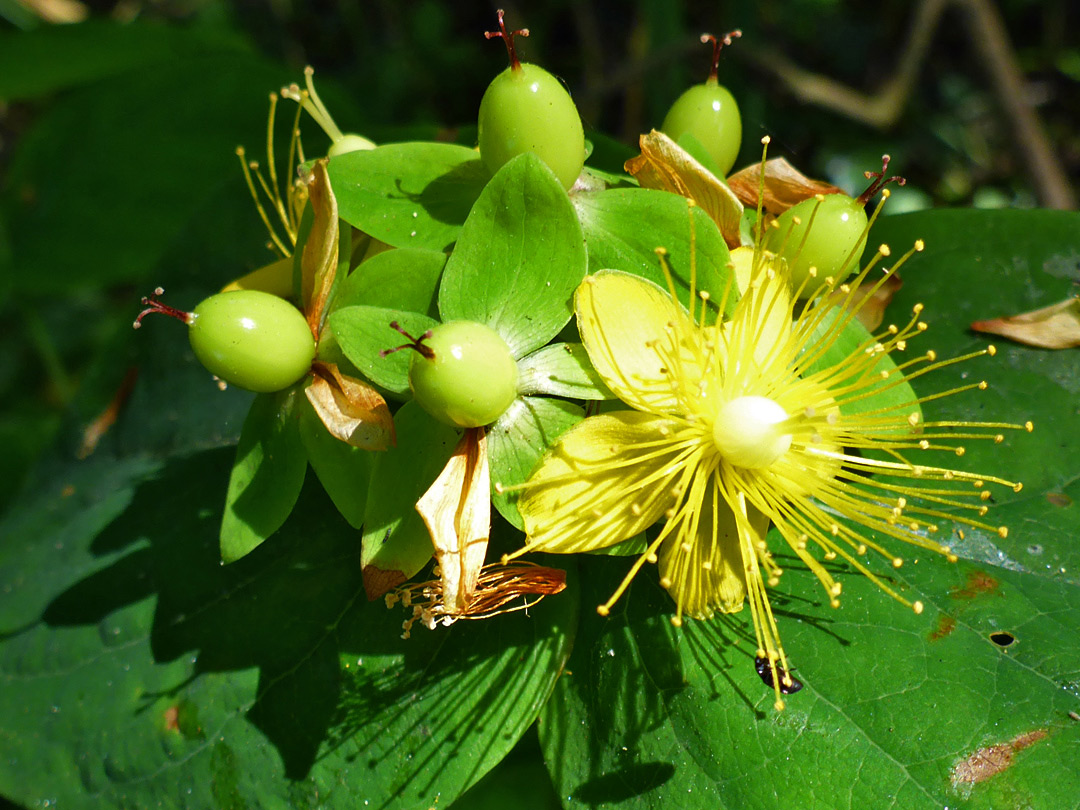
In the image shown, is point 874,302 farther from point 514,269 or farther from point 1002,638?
point 514,269

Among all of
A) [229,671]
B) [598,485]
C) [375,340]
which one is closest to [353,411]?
[375,340]

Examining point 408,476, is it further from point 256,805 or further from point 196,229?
point 196,229

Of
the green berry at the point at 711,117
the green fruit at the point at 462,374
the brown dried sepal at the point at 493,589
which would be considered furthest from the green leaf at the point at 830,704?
the green berry at the point at 711,117

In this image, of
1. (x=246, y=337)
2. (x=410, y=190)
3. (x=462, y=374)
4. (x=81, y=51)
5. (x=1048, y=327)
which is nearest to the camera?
(x=462, y=374)

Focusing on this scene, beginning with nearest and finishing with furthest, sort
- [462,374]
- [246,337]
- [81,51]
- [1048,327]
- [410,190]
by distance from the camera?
[462,374], [246,337], [410,190], [1048,327], [81,51]

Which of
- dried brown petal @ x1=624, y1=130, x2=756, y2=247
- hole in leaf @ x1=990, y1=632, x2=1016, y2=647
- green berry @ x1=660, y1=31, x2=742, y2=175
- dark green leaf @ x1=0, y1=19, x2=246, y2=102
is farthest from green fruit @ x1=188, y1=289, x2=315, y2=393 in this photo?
dark green leaf @ x1=0, y1=19, x2=246, y2=102

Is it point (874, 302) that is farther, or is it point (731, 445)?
point (874, 302)

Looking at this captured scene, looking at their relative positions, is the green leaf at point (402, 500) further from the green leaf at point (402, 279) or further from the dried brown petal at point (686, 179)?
the dried brown petal at point (686, 179)
